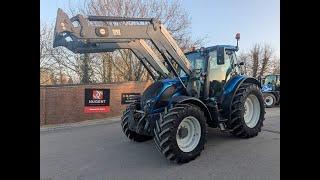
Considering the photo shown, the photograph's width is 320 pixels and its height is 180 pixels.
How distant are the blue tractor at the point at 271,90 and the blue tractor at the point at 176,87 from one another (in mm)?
8944

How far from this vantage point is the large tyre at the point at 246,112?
6.89 meters

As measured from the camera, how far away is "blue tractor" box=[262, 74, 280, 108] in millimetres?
16203

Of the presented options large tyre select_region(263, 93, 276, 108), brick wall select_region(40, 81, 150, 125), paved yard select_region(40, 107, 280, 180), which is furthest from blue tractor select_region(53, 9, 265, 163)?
large tyre select_region(263, 93, 276, 108)

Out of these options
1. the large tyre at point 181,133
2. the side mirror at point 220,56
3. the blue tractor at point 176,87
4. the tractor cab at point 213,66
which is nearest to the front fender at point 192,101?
the blue tractor at point 176,87

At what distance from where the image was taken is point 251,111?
25.4 feet

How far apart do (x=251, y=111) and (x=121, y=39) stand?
3671 mm

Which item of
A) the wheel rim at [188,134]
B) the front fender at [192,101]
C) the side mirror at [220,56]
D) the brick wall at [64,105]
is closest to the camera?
the wheel rim at [188,134]

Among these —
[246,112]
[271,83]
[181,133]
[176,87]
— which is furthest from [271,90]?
[181,133]

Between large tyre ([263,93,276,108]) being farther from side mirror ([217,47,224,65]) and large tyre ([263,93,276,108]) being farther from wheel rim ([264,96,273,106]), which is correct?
side mirror ([217,47,224,65])

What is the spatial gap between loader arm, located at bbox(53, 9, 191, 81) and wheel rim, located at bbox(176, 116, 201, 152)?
3.45ft

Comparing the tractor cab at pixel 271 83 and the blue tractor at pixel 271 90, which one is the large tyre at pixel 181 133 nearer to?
the blue tractor at pixel 271 90

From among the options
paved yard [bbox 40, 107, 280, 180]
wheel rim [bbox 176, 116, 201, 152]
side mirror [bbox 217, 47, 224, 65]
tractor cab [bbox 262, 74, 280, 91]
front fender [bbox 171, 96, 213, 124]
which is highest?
side mirror [bbox 217, 47, 224, 65]
